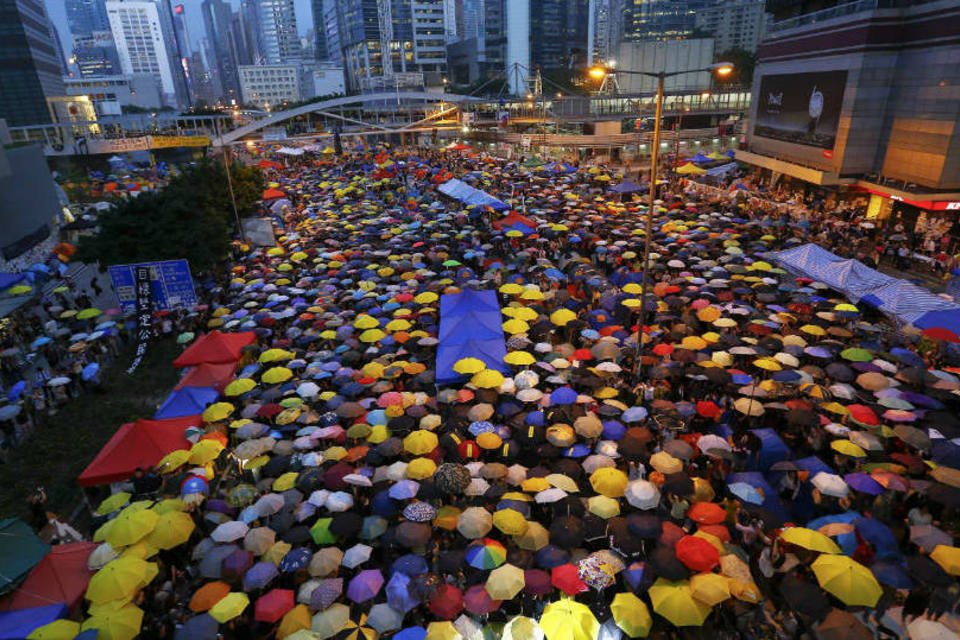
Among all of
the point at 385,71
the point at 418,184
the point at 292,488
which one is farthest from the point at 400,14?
the point at 292,488

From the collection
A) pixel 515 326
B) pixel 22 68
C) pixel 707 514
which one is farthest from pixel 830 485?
pixel 22 68

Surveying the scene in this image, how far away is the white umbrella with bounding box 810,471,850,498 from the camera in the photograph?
988 centimetres

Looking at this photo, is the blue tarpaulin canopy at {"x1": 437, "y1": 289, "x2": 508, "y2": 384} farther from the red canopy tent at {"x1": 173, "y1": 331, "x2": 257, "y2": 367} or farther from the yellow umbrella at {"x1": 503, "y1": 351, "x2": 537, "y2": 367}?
the red canopy tent at {"x1": 173, "y1": 331, "x2": 257, "y2": 367}

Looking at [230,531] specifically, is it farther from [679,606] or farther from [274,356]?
[679,606]

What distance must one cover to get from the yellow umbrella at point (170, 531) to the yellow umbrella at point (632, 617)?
7390 millimetres

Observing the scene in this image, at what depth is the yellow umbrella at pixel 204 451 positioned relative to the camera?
38.8 feet

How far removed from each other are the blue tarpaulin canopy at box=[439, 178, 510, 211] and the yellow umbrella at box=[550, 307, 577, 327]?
1349 cm

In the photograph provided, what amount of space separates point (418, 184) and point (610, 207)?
1958 centimetres

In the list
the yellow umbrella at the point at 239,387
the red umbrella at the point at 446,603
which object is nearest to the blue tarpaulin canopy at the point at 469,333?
the yellow umbrella at the point at 239,387

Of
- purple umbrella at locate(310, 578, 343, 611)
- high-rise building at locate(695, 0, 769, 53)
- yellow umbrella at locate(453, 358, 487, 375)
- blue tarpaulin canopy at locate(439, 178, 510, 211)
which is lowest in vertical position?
purple umbrella at locate(310, 578, 343, 611)

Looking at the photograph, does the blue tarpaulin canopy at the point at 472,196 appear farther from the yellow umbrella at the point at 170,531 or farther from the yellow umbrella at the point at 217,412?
the yellow umbrella at the point at 170,531

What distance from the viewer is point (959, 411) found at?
13.1 m

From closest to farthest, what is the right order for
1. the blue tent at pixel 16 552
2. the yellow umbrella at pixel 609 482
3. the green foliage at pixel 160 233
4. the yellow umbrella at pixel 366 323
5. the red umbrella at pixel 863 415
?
the blue tent at pixel 16 552 → the yellow umbrella at pixel 609 482 → the red umbrella at pixel 863 415 → the yellow umbrella at pixel 366 323 → the green foliage at pixel 160 233

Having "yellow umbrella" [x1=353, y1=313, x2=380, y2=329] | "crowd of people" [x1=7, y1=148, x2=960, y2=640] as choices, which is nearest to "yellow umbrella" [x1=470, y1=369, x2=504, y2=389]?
"crowd of people" [x1=7, y1=148, x2=960, y2=640]
